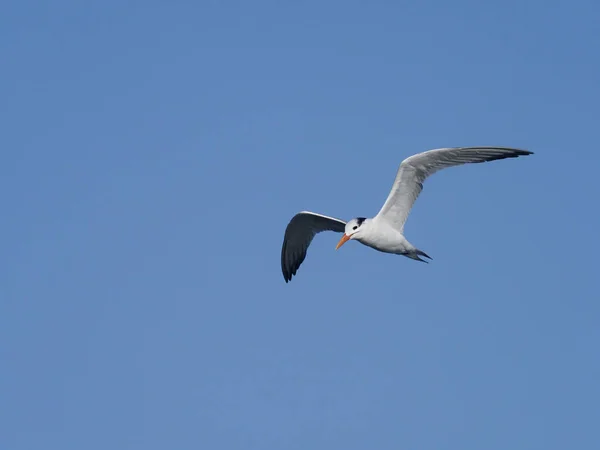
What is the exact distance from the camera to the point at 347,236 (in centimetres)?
2291

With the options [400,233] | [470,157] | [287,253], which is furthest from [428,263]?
[287,253]

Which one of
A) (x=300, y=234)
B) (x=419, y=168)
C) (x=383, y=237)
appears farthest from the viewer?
(x=300, y=234)

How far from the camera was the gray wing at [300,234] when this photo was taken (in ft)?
83.8

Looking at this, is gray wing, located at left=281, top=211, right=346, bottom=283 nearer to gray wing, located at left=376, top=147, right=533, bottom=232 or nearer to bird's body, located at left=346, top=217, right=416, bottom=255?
bird's body, located at left=346, top=217, right=416, bottom=255

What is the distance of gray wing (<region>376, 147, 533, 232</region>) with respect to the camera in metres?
21.8

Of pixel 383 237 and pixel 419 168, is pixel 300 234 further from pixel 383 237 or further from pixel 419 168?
pixel 419 168

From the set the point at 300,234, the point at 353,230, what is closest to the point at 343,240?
the point at 353,230

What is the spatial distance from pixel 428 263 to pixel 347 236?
2.18m

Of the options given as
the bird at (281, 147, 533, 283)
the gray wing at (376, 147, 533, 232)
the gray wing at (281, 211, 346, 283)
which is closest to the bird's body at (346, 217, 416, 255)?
the bird at (281, 147, 533, 283)

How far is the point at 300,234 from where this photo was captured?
26.7 metres

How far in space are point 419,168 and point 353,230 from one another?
227 cm

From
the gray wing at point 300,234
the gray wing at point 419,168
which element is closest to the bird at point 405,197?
the gray wing at point 419,168

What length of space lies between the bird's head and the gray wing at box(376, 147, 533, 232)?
53cm

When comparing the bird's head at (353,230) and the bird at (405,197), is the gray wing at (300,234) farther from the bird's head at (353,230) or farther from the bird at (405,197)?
the bird at (405,197)
